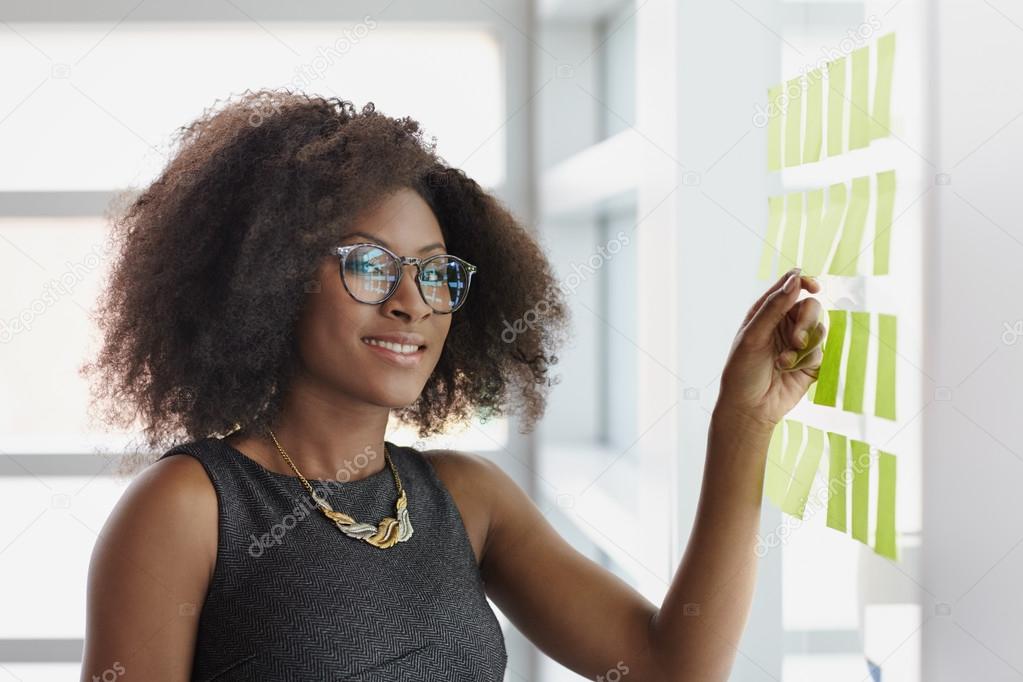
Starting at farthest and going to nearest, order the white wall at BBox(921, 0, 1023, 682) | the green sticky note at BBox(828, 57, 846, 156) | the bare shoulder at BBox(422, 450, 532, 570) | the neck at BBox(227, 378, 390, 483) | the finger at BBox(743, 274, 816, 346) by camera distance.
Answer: the bare shoulder at BBox(422, 450, 532, 570) → the neck at BBox(227, 378, 390, 483) → the green sticky note at BBox(828, 57, 846, 156) → the finger at BBox(743, 274, 816, 346) → the white wall at BBox(921, 0, 1023, 682)

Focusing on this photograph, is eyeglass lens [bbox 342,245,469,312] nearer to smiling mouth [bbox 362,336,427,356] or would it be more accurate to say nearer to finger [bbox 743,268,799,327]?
smiling mouth [bbox 362,336,427,356]

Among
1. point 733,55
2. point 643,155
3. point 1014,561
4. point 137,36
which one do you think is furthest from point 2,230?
point 1014,561

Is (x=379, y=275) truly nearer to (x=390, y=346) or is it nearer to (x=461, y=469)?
(x=390, y=346)

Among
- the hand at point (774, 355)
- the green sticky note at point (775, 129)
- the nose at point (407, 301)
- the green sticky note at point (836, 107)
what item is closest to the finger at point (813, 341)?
the hand at point (774, 355)

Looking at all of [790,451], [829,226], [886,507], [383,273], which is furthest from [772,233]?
[383,273]

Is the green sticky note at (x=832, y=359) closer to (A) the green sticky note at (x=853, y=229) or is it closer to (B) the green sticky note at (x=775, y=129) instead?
(A) the green sticky note at (x=853, y=229)

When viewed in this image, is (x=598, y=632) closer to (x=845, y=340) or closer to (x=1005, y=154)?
(x=845, y=340)

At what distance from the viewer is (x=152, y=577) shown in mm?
1083

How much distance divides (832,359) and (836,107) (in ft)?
0.97

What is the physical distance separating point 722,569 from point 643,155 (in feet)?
2.73

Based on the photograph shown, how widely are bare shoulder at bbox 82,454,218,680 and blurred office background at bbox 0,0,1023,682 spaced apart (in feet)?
1.56

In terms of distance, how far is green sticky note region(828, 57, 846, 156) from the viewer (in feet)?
3.76

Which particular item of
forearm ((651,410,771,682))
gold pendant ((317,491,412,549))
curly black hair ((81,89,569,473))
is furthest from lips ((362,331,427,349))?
forearm ((651,410,771,682))

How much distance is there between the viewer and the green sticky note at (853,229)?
1.10 m
